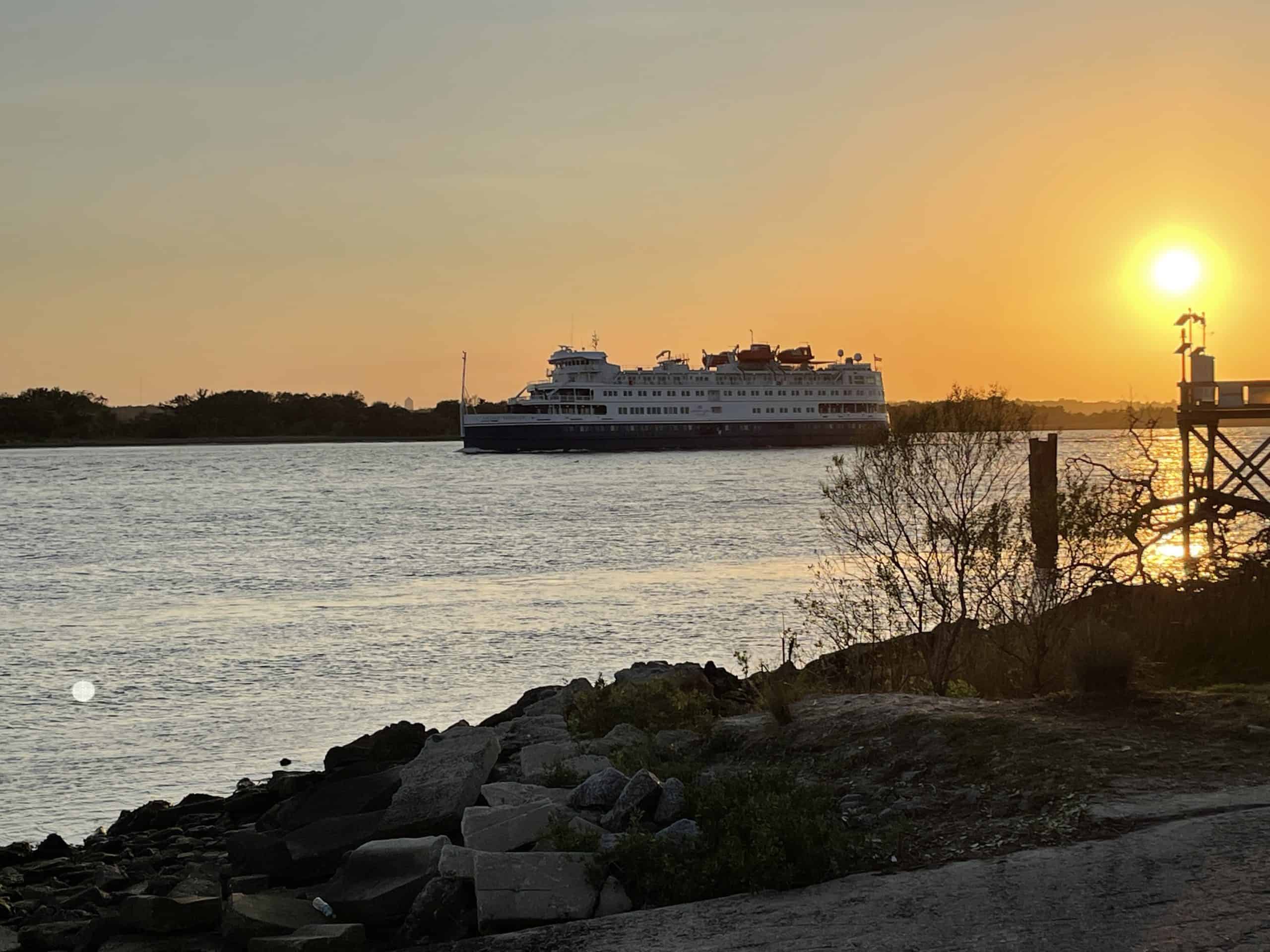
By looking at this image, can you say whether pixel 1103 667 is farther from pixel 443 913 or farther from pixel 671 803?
pixel 443 913

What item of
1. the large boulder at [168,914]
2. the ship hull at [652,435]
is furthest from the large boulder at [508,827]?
the ship hull at [652,435]

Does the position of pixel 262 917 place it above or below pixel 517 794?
below

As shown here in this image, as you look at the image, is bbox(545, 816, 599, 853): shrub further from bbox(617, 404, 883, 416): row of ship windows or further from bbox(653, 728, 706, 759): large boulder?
bbox(617, 404, 883, 416): row of ship windows

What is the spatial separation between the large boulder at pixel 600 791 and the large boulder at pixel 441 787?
93 centimetres

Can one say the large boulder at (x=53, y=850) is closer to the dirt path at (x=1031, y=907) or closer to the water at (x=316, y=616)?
the water at (x=316, y=616)

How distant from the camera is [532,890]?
6438mm

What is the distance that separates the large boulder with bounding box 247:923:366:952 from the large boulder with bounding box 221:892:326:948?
0.48 feet

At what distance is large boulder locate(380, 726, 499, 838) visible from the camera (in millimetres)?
8273

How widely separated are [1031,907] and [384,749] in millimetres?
6513

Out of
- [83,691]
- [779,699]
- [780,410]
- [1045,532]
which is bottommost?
[83,691]

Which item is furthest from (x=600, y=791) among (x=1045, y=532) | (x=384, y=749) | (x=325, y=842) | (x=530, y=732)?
(x=1045, y=532)

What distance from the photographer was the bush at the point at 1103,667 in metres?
8.62

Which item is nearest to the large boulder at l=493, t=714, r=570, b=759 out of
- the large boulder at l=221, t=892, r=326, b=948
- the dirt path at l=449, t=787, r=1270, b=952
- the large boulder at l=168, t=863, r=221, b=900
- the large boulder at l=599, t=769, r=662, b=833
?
the large boulder at l=168, t=863, r=221, b=900

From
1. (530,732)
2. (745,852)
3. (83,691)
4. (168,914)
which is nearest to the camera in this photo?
(745,852)
